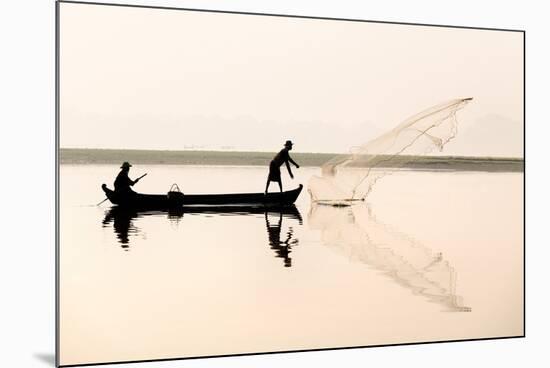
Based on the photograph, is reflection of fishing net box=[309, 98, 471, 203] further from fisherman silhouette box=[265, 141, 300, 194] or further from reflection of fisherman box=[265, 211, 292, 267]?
reflection of fisherman box=[265, 211, 292, 267]

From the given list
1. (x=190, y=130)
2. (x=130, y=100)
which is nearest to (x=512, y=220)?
(x=190, y=130)

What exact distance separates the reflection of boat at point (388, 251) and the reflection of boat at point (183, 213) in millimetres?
161

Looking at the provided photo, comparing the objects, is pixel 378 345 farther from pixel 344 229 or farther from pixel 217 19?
pixel 217 19

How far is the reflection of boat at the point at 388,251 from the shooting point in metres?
4.88

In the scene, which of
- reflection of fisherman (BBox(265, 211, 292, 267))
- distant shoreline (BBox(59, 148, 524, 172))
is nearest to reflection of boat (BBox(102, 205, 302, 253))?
reflection of fisherman (BBox(265, 211, 292, 267))

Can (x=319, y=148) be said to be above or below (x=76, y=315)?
above

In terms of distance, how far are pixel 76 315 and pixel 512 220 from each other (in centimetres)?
241

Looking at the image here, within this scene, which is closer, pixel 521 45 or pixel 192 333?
pixel 192 333

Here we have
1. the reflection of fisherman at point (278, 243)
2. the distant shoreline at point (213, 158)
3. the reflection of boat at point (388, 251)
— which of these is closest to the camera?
the distant shoreline at point (213, 158)

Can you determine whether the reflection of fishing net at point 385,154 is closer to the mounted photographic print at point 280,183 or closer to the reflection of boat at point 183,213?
the mounted photographic print at point 280,183

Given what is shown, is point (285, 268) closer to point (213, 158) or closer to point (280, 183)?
point (280, 183)

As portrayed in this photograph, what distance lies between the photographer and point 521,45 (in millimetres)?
5242

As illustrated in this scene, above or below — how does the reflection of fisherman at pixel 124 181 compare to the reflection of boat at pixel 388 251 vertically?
above

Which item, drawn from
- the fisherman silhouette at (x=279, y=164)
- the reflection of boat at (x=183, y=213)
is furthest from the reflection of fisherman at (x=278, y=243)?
the fisherman silhouette at (x=279, y=164)
